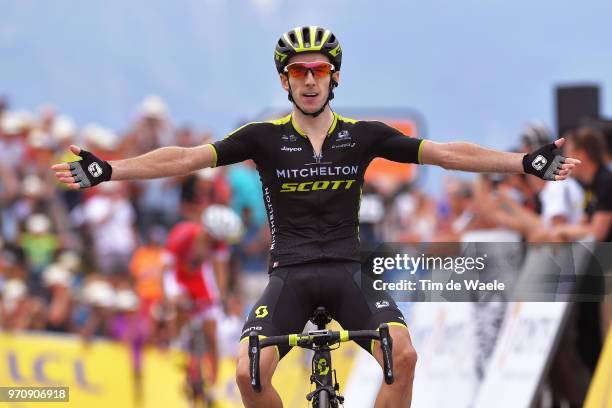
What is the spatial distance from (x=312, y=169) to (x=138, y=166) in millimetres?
1048

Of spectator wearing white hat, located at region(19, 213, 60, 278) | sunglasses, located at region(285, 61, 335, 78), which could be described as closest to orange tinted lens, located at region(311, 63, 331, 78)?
sunglasses, located at region(285, 61, 335, 78)

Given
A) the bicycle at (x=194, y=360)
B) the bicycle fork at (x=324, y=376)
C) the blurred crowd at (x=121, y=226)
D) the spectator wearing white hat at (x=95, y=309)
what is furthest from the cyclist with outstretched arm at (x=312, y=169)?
the spectator wearing white hat at (x=95, y=309)

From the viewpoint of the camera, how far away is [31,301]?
18.8 metres

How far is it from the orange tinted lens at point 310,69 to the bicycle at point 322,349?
60.8 inches

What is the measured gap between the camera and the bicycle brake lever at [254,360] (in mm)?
7746

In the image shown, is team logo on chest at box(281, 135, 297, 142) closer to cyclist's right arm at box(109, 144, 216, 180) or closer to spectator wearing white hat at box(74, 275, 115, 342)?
cyclist's right arm at box(109, 144, 216, 180)

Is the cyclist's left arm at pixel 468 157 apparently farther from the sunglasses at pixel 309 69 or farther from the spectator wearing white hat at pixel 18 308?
the spectator wearing white hat at pixel 18 308

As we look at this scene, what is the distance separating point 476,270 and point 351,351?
3876 millimetres

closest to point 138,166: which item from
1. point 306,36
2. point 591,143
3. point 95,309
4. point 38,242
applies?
point 306,36

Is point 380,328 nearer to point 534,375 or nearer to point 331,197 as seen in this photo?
point 331,197

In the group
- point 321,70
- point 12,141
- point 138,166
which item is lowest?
point 12,141

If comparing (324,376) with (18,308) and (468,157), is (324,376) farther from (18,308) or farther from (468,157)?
(18,308)

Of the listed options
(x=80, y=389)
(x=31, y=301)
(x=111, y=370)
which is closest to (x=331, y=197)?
(x=80, y=389)

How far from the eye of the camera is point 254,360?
306 inches
